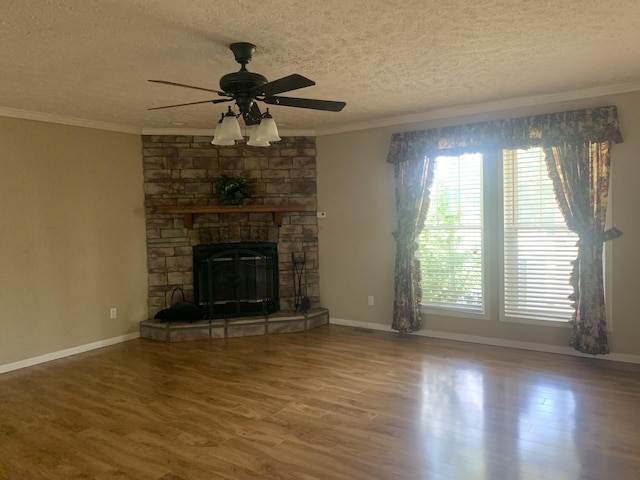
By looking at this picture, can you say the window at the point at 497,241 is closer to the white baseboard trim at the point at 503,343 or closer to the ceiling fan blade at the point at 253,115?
the white baseboard trim at the point at 503,343

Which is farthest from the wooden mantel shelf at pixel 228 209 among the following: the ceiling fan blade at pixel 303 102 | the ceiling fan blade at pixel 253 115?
the ceiling fan blade at pixel 303 102

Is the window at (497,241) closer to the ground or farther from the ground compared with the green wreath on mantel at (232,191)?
closer to the ground

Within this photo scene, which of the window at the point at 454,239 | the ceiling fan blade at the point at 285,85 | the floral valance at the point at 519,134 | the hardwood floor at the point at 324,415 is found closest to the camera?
the ceiling fan blade at the point at 285,85

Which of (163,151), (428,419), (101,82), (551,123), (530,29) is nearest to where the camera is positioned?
(530,29)

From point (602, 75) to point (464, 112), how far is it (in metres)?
1.36

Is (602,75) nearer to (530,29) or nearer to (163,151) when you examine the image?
(530,29)

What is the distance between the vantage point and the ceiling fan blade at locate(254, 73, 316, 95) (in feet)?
8.21

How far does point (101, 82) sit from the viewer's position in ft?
12.3

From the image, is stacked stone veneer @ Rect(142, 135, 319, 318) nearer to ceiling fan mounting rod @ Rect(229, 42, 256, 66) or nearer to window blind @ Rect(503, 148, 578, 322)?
window blind @ Rect(503, 148, 578, 322)

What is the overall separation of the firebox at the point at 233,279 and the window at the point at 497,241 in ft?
6.53

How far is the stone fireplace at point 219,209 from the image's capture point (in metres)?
5.75

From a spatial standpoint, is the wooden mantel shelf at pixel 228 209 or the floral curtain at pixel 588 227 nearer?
the floral curtain at pixel 588 227

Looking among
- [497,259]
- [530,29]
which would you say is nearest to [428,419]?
[497,259]

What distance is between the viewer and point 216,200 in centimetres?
587
